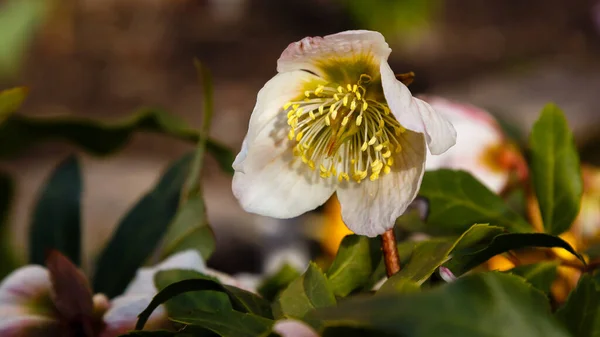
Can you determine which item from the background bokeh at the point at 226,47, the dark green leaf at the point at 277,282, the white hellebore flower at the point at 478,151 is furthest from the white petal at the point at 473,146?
the background bokeh at the point at 226,47

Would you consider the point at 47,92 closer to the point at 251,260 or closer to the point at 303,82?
the point at 251,260

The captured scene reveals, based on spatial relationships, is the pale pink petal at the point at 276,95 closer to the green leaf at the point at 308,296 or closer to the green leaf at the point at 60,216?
the green leaf at the point at 308,296

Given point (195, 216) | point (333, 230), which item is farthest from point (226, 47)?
point (195, 216)

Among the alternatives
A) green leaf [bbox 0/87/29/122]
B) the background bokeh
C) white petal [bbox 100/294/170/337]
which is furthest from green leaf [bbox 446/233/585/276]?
the background bokeh

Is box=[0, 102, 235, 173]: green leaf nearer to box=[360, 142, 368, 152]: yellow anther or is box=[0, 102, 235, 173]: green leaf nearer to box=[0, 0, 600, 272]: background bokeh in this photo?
box=[360, 142, 368, 152]: yellow anther

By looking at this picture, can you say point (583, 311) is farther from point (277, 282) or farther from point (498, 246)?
point (277, 282)

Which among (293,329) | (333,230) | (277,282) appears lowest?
(333,230)

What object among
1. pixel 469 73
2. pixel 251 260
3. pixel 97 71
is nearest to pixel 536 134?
pixel 251 260
